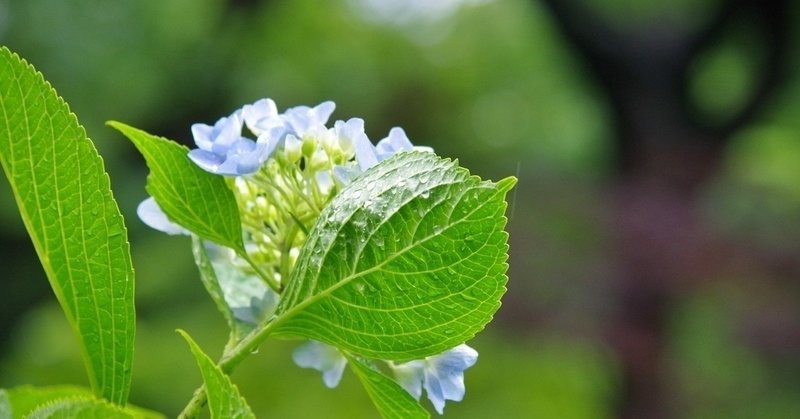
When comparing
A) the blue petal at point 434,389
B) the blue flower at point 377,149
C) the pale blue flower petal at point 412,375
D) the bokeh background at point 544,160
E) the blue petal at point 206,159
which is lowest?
the bokeh background at point 544,160

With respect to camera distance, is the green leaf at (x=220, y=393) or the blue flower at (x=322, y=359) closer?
the green leaf at (x=220, y=393)

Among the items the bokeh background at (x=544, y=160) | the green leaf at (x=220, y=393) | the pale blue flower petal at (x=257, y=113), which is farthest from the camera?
the bokeh background at (x=544, y=160)

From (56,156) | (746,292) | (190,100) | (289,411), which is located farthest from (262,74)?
(56,156)

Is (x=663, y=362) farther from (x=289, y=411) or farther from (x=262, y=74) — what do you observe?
(x=262, y=74)

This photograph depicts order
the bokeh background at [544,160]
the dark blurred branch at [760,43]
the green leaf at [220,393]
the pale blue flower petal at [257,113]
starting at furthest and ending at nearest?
the dark blurred branch at [760,43] → the bokeh background at [544,160] → the pale blue flower petal at [257,113] → the green leaf at [220,393]

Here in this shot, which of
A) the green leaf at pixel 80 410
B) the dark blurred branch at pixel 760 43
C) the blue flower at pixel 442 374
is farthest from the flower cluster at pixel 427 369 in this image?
the dark blurred branch at pixel 760 43

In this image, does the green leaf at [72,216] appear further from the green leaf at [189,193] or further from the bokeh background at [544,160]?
the bokeh background at [544,160]

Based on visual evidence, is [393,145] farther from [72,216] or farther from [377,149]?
[72,216]
